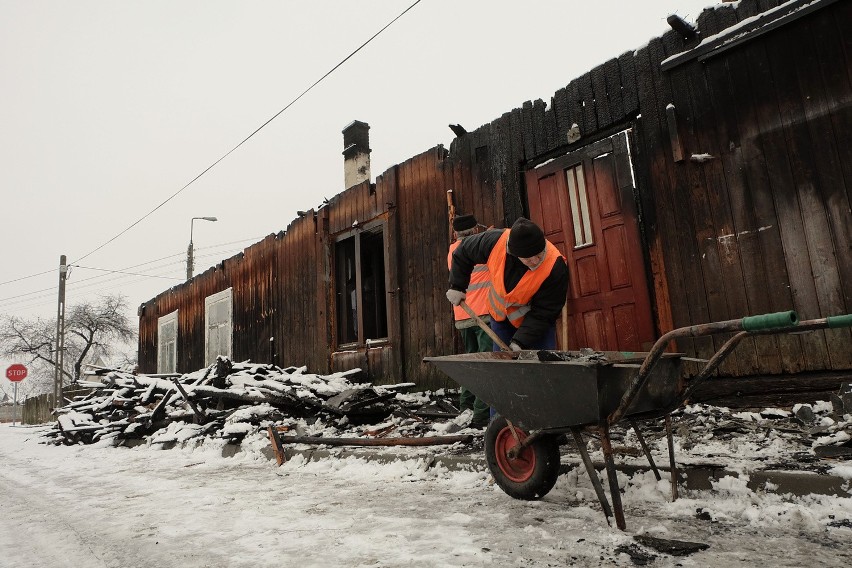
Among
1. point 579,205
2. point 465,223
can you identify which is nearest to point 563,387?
point 465,223

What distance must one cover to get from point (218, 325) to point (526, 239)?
11017mm

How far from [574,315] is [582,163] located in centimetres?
172

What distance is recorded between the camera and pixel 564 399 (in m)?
2.32

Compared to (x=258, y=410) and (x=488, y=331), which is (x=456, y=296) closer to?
(x=488, y=331)

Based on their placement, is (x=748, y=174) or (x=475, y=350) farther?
(x=475, y=350)

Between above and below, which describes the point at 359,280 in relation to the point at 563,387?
above

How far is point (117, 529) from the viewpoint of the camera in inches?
103

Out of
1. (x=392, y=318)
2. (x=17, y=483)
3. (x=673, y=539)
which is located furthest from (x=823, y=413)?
(x=17, y=483)

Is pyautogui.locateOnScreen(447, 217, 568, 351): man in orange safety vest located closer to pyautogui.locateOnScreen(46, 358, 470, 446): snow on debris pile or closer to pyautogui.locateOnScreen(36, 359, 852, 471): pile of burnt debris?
pyautogui.locateOnScreen(36, 359, 852, 471): pile of burnt debris

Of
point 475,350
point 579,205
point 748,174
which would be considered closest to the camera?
point 748,174

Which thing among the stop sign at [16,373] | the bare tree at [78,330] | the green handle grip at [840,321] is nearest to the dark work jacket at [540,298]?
the green handle grip at [840,321]

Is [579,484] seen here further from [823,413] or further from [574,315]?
[574,315]

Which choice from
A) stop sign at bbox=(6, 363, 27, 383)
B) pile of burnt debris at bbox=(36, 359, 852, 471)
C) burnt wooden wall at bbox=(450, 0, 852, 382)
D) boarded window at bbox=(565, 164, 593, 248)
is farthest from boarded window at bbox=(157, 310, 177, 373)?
stop sign at bbox=(6, 363, 27, 383)

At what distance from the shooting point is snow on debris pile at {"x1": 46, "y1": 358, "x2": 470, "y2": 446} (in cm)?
566
